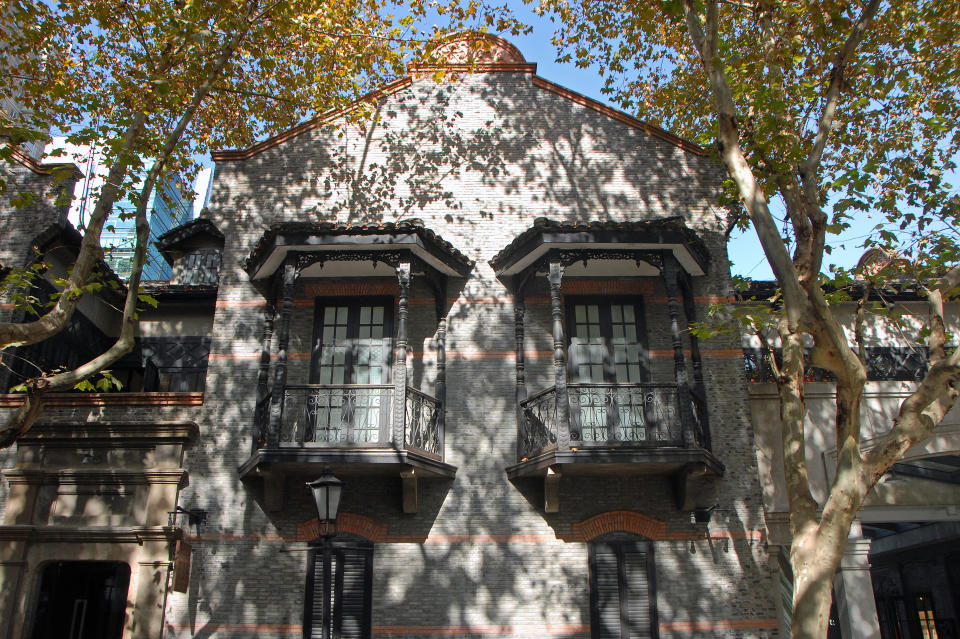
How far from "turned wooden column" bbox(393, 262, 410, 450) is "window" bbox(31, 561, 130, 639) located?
22.0 feet

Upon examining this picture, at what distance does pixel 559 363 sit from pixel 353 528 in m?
4.00

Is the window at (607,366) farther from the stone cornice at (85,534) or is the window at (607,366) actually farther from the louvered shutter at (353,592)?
the stone cornice at (85,534)

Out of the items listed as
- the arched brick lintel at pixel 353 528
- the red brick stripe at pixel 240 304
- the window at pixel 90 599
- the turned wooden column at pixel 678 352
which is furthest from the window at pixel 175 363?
the turned wooden column at pixel 678 352

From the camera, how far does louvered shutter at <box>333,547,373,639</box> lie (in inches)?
412

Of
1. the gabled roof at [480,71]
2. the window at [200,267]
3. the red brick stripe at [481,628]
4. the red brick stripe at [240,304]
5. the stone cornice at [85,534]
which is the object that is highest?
the gabled roof at [480,71]

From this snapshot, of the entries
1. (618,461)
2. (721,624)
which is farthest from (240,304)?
(721,624)

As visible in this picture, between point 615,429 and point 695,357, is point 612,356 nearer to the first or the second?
point 695,357

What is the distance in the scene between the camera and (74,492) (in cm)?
1135

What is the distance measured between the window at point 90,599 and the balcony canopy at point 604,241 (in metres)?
9.56

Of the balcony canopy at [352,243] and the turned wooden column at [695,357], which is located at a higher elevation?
the balcony canopy at [352,243]

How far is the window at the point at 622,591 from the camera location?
34.2 feet

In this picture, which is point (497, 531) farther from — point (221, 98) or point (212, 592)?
point (221, 98)

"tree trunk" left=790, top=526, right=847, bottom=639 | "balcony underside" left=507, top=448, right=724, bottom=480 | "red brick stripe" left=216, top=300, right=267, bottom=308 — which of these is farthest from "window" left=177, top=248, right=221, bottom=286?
"tree trunk" left=790, top=526, right=847, bottom=639

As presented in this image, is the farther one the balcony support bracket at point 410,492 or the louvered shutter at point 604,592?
the balcony support bracket at point 410,492
